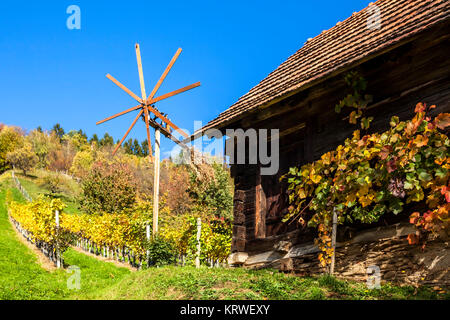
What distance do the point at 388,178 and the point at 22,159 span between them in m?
59.9

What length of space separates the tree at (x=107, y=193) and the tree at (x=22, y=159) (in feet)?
93.6

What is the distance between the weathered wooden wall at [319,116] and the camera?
514 centimetres

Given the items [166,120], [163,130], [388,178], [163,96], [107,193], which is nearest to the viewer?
[388,178]

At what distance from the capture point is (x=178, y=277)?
641cm

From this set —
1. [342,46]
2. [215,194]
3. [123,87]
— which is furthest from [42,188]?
[342,46]

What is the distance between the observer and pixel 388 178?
501 centimetres

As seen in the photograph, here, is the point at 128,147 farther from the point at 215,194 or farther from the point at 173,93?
the point at 173,93

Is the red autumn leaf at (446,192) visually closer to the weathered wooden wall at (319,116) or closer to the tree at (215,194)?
the weathered wooden wall at (319,116)

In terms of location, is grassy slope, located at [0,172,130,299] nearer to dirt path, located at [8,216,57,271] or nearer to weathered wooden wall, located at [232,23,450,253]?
dirt path, located at [8,216,57,271]

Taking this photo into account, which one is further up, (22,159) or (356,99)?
(22,159)

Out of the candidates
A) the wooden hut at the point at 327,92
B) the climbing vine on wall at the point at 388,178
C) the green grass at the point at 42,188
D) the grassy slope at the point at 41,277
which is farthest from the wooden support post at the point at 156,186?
the green grass at the point at 42,188
